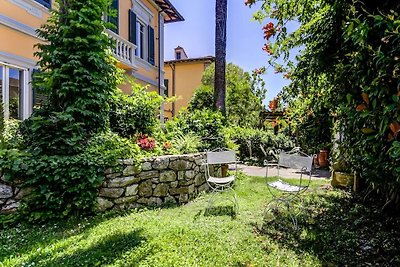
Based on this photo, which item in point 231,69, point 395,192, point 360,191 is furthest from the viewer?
point 231,69

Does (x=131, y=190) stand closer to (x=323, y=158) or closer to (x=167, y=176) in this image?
(x=167, y=176)

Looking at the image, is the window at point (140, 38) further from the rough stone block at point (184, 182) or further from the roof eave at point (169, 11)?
the rough stone block at point (184, 182)

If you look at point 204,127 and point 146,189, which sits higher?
point 204,127

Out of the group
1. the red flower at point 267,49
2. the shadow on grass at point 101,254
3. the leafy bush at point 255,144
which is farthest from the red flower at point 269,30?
the leafy bush at point 255,144

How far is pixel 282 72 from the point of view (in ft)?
22.5

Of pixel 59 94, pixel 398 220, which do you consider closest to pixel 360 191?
pixel 398 220

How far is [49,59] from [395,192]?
562 centimetres

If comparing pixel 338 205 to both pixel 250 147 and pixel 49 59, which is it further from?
pixel 250 147

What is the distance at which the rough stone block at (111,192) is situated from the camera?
4633 mm

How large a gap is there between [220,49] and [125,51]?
339cm

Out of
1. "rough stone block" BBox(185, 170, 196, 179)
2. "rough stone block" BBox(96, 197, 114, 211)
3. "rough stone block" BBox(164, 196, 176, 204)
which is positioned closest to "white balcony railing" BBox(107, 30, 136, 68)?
"rough stone block" BBox(185, 170, 196, 179)

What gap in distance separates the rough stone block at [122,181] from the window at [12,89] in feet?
10.6

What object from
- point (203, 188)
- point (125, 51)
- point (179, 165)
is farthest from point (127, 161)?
point (125, 51)

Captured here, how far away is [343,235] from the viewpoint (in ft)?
13.0
